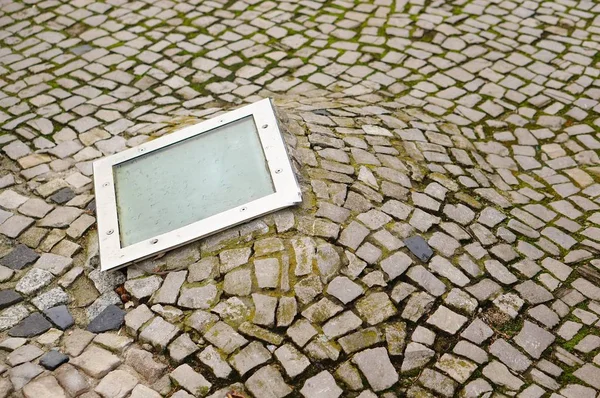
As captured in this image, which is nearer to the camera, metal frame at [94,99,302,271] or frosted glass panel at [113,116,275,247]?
metal frame at [94,99,302,271]

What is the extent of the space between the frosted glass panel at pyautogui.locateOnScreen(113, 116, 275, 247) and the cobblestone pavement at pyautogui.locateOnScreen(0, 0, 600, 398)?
21 centimetres

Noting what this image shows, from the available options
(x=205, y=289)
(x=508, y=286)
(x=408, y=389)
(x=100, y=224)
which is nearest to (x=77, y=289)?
(x=100, y=224)

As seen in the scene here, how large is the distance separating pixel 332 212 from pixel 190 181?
97cm

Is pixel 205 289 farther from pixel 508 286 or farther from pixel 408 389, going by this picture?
pixel 508 286

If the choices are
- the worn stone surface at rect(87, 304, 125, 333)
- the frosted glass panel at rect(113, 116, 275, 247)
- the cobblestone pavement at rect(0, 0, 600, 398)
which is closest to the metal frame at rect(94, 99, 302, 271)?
the frosted glass panel at rect(113, 116, 275, 247)

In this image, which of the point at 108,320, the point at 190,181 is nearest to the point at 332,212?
the point at 190,181

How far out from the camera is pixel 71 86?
6.01 meters

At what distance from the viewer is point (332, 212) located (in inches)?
158

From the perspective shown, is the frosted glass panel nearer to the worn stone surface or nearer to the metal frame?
the metal frame

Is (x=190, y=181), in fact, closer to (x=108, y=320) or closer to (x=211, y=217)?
(x=211, y=217)

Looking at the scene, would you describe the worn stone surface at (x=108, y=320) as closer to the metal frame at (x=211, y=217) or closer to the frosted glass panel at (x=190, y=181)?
the metal frame at (x=211, y=217)

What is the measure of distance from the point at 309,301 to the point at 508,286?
1.36m

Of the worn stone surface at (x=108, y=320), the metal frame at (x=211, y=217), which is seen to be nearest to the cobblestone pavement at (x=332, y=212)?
the worn stone surface at (x=108, y=320)

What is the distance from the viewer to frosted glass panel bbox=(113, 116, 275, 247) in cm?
385
